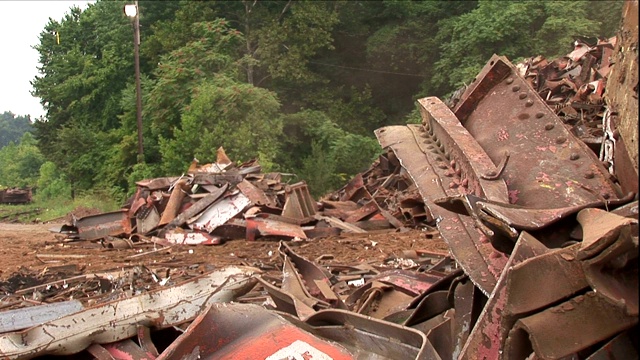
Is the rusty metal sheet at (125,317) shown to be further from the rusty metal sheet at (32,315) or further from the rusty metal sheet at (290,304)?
the rusty metal sheet at (290,304)

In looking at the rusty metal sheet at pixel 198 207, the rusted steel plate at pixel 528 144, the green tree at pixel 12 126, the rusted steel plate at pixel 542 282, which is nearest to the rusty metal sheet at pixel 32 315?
the rusted steel plate at pixel 528 144

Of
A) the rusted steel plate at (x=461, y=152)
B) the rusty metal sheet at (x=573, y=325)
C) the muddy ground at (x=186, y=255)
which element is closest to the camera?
the rusty metal sheet at (x=573, y=325)

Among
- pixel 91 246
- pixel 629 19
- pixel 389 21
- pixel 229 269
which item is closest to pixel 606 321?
pixel 629 19

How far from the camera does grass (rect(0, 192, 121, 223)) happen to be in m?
19.8

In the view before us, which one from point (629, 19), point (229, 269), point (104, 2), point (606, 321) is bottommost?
point (229, 269)

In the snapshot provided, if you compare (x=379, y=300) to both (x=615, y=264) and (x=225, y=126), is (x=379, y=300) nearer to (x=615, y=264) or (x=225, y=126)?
(x=615, y=264)

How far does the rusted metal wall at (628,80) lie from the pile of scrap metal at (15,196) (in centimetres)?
2723

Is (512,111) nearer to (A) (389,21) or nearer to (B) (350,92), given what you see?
(B) (350,92)

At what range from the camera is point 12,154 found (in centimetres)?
3569

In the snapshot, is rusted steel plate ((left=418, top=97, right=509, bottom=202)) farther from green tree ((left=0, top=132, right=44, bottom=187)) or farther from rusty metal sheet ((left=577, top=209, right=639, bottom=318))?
green tree ((left=0, top=132, right=44, bottom=187))

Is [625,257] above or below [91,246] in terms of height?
above

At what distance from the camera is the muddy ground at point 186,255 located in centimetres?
734

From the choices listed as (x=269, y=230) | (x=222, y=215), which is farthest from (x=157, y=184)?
(x=269, y=230)

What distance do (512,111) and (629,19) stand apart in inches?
74.7
